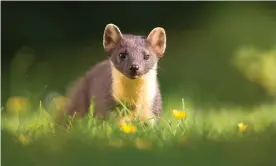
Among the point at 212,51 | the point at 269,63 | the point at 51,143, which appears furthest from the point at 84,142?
the point at 212,51

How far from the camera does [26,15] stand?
10.6 m

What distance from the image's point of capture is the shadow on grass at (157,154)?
3699mm

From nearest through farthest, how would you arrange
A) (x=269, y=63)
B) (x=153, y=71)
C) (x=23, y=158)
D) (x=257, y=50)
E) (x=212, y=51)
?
(x=23, y=158) < (x=153, y=71) < (x=269, y=63) < (x=257, y=50) < (x=212, y=51)

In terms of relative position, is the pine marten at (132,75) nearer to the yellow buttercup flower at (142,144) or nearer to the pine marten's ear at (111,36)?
the pine marten's ear at (111,36)

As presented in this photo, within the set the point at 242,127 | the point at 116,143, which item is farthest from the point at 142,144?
the point at 242,127

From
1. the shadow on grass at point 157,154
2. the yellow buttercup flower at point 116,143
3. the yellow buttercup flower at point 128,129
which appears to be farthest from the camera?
the yellow buttercup flower at point 128,129

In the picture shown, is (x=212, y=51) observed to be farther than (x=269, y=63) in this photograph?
Yes

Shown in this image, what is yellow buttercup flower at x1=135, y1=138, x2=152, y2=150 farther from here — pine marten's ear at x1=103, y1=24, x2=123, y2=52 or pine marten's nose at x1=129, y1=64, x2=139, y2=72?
pine marten's ear at x1=103, y1=24, x2=123, y2=52

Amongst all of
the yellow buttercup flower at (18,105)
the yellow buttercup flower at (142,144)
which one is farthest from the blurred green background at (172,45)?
the yellow buttercup flower at (142,144)

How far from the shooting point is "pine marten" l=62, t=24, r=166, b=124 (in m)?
5.64

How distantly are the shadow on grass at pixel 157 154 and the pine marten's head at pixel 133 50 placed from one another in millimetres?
1773

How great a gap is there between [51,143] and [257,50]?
572cm

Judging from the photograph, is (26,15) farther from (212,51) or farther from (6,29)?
(212,51)

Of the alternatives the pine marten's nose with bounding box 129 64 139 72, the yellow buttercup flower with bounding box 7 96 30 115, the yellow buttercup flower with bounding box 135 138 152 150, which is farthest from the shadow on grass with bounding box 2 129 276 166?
the yellow buttercup flower with bounding box 7 96 30 115
